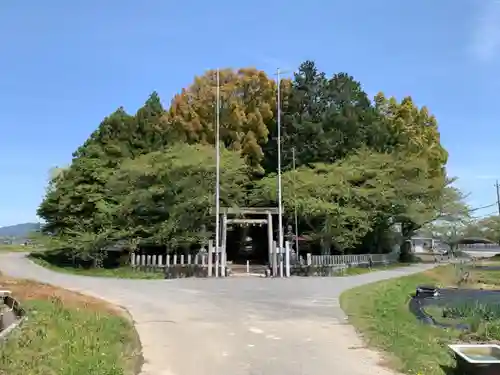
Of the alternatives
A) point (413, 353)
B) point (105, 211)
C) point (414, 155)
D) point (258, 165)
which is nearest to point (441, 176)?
point (414, 155)

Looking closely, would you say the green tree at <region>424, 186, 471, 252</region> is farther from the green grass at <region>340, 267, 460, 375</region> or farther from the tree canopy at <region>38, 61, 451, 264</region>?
the green grass at <region>340, 267, 460, 375</region>

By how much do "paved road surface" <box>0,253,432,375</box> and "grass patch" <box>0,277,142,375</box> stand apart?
0.38 m

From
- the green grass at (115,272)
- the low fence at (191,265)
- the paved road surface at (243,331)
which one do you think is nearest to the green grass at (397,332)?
the paved road surface at (243,331)

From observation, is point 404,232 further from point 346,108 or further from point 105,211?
point 105,211

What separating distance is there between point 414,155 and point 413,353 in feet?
108

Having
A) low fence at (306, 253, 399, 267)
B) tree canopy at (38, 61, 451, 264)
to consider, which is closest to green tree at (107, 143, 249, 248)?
tree canopy at (38, 61, 451, 264)

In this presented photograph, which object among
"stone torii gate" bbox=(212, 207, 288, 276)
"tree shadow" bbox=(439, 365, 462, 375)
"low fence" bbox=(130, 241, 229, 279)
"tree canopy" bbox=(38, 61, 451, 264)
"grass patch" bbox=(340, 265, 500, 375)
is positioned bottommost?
"tree shadow" bbox=(439, 365, 462, 375)

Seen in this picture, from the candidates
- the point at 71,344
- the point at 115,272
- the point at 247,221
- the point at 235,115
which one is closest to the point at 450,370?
the point at 71,344

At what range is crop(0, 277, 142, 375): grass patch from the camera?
7.10 meters

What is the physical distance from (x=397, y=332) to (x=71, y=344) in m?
6.16

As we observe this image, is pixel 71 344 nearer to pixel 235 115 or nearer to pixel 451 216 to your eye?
pixel 235 115

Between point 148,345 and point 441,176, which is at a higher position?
point 441,176

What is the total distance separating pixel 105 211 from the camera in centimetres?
3259

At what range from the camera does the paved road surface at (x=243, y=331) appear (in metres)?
7.98
